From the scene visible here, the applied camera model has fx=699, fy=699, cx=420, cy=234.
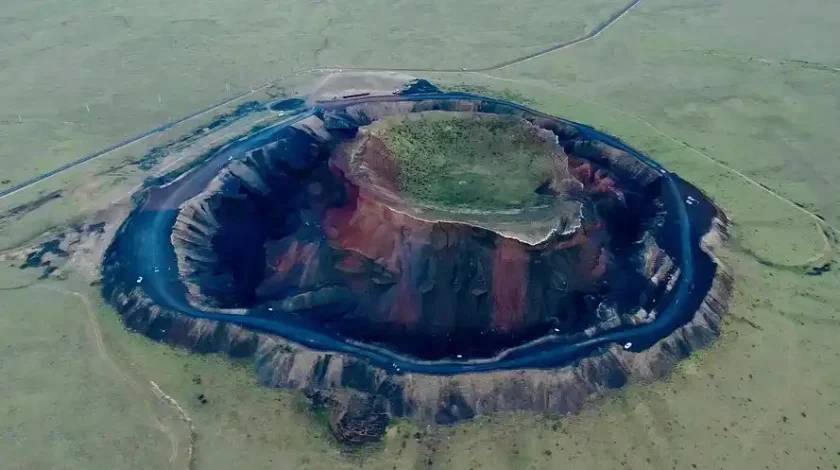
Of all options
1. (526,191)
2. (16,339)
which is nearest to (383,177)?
(526,191)

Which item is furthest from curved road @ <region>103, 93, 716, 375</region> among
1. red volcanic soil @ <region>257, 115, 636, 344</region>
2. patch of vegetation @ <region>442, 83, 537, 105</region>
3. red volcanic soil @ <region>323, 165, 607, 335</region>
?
patch of vegetation @ <region>442, 83, 537, 105</region>

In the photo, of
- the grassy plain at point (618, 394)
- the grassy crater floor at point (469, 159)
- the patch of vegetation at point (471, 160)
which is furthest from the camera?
the patch of vegetation at point (471, 160)

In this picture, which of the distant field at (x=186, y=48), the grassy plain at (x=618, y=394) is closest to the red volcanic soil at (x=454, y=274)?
the grassy plain at (x=618, y=394)

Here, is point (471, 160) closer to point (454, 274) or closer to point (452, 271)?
point (452, 271)

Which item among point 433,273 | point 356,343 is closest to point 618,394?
point 433,273

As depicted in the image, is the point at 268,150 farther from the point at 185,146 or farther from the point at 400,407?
the point at 400,407

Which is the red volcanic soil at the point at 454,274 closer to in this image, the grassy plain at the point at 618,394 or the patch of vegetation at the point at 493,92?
the grassy plain at the point at 618,394

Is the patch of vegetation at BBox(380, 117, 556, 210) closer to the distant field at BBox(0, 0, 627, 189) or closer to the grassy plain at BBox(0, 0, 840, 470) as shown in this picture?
the grassy plain at BBox(0, 0, 840, 470)
